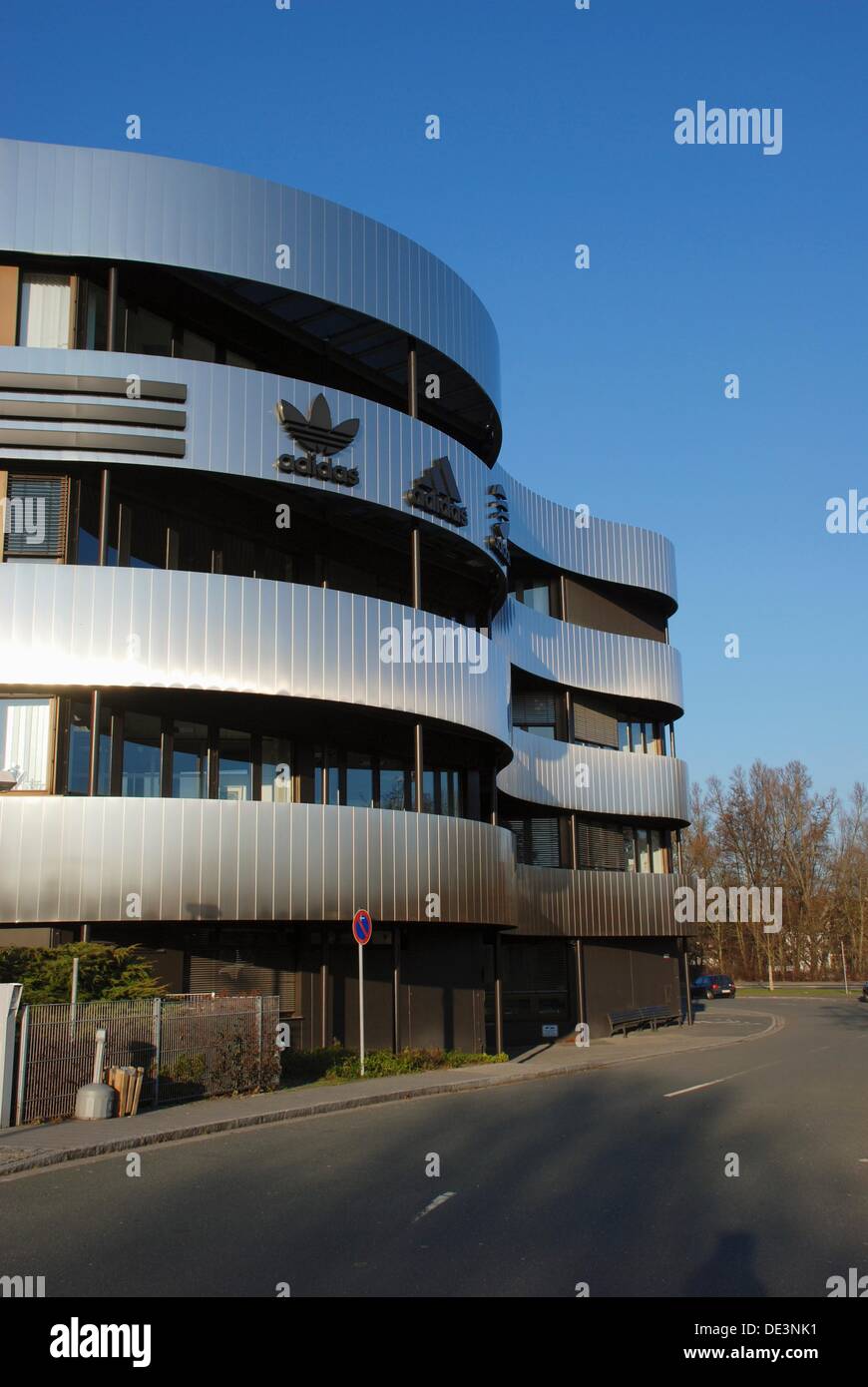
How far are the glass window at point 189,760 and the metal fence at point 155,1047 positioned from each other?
208 inches

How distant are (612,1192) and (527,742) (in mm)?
23219

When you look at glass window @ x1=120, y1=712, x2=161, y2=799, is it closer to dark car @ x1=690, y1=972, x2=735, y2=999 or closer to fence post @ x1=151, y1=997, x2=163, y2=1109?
fence post @ x1=151, y1=997, x2=163, y2=1109

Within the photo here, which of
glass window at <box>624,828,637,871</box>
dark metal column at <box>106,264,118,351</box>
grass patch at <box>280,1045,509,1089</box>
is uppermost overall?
dark metal column at <box>106,264,118,351</box>

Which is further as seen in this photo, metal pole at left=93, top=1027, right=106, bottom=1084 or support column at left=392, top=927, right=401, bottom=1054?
support column at left=392, top=927, right=401, bottom=1054

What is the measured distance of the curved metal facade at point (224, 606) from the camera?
1962 cm

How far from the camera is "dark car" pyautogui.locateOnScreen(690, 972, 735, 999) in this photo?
63.2 m

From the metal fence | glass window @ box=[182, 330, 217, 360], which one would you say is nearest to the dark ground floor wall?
the metal fence

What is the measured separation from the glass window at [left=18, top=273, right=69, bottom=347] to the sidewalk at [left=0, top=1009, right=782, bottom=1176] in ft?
42.1

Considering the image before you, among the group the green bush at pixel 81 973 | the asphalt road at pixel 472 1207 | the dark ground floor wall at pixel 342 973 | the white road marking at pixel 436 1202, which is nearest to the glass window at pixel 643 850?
the dark ground floor wall at pixel 342 973

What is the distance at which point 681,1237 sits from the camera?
893 cm

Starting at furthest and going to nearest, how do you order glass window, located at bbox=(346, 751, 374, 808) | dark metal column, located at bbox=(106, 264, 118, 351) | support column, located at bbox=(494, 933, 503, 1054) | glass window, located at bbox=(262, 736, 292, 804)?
1. support column, located at bbox=(494, 933, 503, 1054)
2. glass window, located at bbox=(346, 751, 374, 808)
3. glass window, located at bbox=(262, 736, 292, 804)
4. dark metal column, located at bbox=(106, 264, 118, 351)

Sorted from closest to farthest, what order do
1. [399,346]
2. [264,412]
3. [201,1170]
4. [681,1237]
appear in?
[681,1237] → [201,1170] → [264,412] → [399,346]
